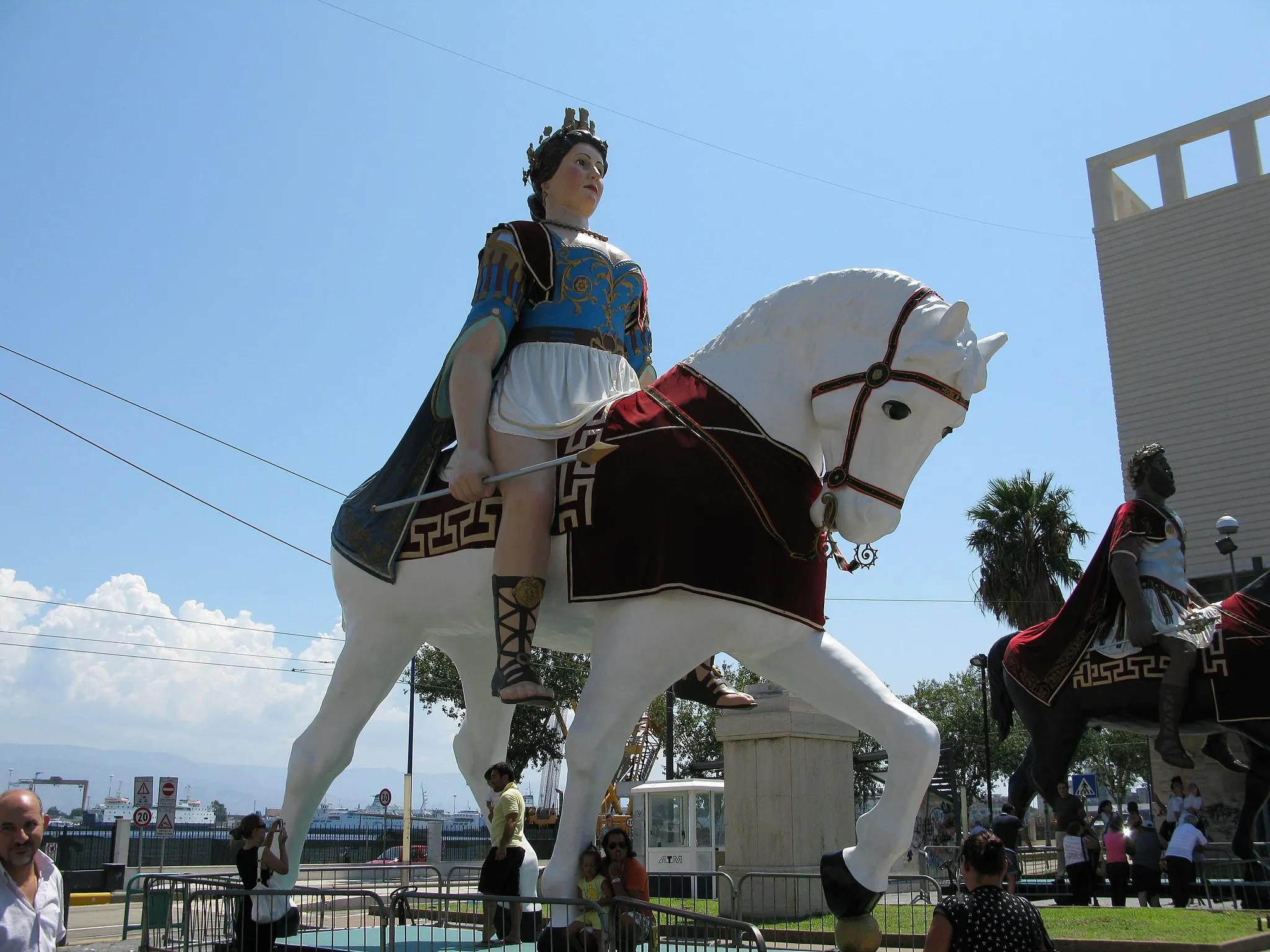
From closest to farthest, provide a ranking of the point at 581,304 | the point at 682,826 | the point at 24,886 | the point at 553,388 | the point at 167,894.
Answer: the point at 24,886, the point at 553,388, the point at 581,304, the point at 167,894, the point at 682,826

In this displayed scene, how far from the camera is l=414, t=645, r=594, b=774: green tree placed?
3616 centimetres

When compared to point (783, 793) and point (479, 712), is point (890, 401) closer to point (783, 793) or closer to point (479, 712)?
point (479, 712)

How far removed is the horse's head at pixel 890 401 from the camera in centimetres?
512

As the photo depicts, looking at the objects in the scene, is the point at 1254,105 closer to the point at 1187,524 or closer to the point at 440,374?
the point at 1187,524

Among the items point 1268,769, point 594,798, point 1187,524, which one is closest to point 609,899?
point 594,798

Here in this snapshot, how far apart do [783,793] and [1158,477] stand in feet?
14.0

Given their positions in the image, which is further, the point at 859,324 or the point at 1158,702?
the point at 1158,702

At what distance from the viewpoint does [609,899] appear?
5.15m

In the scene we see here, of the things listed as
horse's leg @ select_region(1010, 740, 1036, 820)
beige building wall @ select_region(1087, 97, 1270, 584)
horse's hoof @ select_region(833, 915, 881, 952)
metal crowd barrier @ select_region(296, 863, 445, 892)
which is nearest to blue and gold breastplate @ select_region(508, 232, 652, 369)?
horse's hoof @ select_region(833, 915, 881, 952)

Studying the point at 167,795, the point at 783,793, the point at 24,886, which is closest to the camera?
the point at 24,886

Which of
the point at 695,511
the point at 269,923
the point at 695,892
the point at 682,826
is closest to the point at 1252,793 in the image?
the point at 695,892

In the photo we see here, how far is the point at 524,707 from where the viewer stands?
37.1 metres

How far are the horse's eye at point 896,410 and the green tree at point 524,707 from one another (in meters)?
30.2

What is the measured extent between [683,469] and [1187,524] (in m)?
23.5
